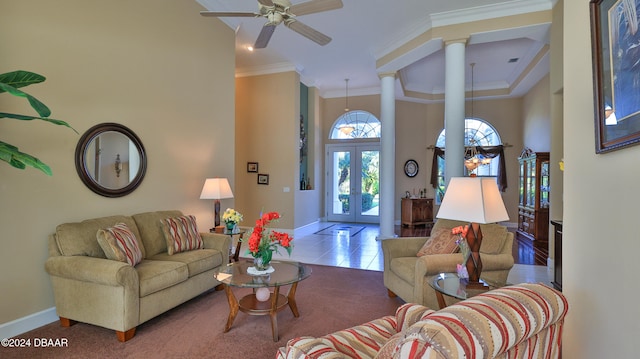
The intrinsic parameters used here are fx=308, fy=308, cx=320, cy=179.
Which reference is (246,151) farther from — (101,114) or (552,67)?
(552,67)

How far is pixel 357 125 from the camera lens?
9305mm

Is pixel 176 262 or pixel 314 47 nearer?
pixel 176 262

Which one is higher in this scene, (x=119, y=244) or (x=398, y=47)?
(x=398, y=47)

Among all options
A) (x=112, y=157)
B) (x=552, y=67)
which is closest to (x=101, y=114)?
(x=112, y=157)

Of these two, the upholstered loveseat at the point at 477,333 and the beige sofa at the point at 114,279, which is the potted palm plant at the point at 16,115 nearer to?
the beige sofa at the point at 114,279

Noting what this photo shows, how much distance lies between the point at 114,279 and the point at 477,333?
2514mm

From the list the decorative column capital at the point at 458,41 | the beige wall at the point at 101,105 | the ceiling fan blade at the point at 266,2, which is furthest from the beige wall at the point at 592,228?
the beige wall at the point at 101,105

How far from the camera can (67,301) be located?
8.55 ft

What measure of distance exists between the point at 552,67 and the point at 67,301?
6.27m

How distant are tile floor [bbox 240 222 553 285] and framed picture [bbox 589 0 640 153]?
3331mm

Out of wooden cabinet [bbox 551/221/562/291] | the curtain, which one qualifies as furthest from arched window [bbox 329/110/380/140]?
wooden cabinet [bbox 551/221/562/291]

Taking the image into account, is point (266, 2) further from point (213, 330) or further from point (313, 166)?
point (313, 166)

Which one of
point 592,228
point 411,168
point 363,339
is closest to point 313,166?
point 411,168

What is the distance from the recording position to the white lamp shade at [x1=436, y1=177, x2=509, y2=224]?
6.64ft
